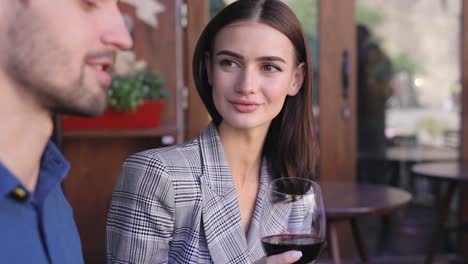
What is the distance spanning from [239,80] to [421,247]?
3133mm

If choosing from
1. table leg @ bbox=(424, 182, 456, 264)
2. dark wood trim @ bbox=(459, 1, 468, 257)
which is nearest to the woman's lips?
table leg @ bbox=(424, 182, 456, 264)

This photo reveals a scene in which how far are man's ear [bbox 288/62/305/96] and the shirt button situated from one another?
99 centimetres

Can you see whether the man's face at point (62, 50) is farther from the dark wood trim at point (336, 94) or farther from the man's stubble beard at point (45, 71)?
the dark wood trim at point (336, 94)

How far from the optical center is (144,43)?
3242 millimetres

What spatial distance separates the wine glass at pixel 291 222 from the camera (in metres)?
1.13

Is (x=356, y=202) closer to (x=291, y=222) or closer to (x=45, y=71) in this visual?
(x=291, y=222)

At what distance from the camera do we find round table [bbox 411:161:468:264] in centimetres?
338

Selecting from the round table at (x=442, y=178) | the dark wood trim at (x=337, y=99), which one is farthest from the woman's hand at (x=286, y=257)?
the dark wood trim at (x=337, y=99)

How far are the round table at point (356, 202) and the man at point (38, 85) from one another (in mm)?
1795

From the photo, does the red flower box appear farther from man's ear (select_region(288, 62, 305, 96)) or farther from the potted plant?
man's ear (select_region(288, 62, 305, 96))

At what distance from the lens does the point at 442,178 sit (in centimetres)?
337

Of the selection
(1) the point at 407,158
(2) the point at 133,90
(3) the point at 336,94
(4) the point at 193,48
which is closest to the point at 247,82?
(4) the point at 193,48

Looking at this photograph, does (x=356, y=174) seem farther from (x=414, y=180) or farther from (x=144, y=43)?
(x=144, y=43)

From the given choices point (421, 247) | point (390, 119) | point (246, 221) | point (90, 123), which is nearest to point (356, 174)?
point (390, 119)
